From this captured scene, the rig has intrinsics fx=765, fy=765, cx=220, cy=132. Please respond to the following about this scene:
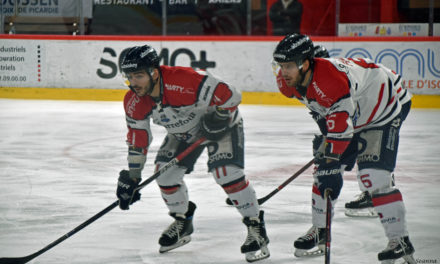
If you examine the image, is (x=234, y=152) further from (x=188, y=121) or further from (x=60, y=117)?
(x=60, y=117)

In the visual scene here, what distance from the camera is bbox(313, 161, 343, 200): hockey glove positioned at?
11.2 feet

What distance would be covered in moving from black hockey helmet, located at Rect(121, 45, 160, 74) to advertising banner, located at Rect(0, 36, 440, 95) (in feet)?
23.7

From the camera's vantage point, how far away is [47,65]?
11.6m

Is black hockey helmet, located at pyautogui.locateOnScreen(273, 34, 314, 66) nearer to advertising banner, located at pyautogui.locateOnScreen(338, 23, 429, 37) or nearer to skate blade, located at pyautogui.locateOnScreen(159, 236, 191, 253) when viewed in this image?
skate blade, located at pyautogui.locateOnScreen(159, 236, 191, 253)

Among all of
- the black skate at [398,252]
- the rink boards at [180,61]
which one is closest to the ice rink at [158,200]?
the black skate at [398,252]

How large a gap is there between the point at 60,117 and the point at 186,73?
614 centimetres

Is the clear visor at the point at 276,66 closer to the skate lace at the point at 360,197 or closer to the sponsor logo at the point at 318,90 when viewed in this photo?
the sponsor logo at the point at 318,90

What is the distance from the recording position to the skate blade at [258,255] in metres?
3.55

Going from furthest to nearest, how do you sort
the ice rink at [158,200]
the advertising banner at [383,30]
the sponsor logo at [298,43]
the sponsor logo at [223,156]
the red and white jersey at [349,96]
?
the advertising banner at [383,30]
the ice rink at [158,200]
the sponsor logo at [223,156]
the sponsor logo at [298,43]
the red and white jersey at [349,96]

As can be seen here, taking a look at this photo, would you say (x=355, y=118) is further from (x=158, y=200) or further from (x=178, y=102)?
(x=158, y=200)

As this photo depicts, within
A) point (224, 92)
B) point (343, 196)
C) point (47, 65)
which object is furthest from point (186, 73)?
point (47, 65)

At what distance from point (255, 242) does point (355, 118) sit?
29.2 inches

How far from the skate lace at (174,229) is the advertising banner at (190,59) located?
693 centimetres

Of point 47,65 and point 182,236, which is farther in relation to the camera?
point 47,65
